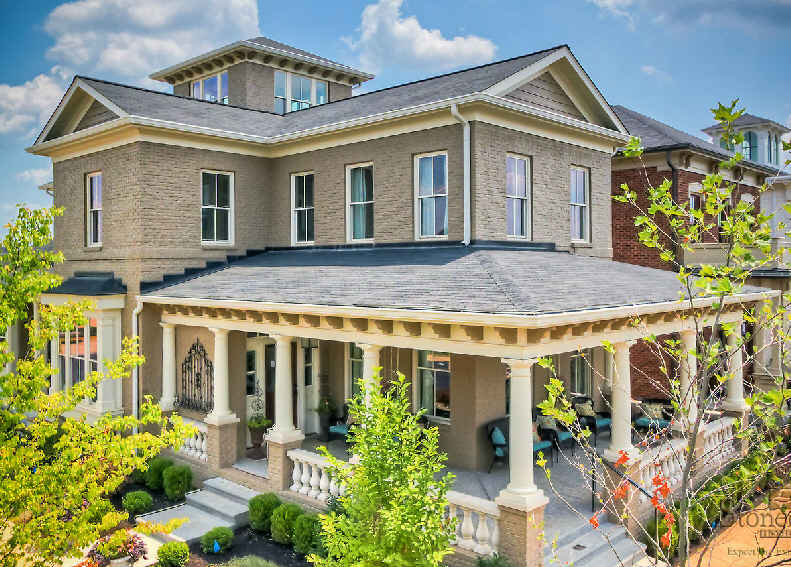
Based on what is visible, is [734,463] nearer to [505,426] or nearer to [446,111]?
[505,426]

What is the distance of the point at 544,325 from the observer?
30.0 ft

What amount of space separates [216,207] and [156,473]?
23.2 feet

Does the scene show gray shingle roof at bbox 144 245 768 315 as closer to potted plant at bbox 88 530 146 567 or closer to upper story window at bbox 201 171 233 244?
upper story window at bbox 201 171 233 244

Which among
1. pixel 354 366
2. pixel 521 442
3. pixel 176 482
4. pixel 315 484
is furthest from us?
pixel 354 366

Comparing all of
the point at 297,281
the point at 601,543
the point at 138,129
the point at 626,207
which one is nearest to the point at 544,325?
the point at 601,543

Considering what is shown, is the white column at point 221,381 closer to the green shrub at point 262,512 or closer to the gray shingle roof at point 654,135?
the green shrub at point 262,512

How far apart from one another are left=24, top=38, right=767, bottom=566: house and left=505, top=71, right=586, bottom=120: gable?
0.17ft

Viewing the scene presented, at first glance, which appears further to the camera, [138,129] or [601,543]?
[138,129]

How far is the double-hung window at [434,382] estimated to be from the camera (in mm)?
14445

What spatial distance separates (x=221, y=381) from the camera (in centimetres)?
1467

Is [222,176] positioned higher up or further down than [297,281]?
higher up

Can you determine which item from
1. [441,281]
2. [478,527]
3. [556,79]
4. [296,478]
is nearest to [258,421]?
[296,478]

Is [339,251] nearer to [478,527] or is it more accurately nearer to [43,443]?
[478,527]

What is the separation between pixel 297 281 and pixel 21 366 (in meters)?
6.84
